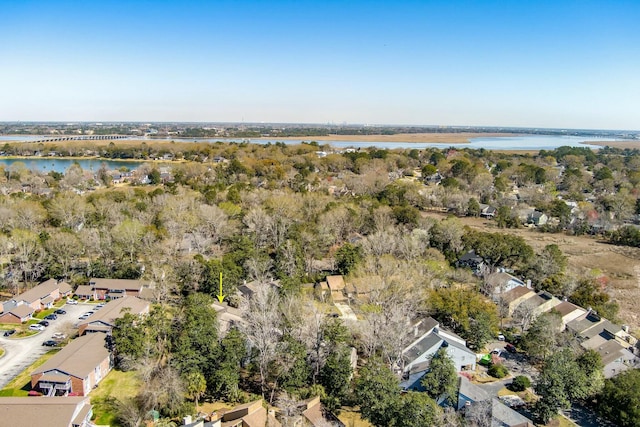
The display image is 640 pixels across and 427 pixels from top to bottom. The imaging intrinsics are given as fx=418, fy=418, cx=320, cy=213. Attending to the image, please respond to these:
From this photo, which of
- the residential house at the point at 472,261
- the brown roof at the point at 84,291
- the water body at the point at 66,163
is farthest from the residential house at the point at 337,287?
the water body at the point at 66,163

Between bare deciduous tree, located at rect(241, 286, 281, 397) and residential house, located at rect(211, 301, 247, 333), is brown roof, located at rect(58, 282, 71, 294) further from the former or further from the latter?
bare deciduous tree, located at rect(241, 286, 281, 397)

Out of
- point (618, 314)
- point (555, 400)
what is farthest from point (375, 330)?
point (618, 314)

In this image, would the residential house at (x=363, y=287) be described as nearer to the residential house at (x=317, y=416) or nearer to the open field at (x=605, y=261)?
the residential house at (x=317, y=416)

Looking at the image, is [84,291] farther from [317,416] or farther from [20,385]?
[317,416]

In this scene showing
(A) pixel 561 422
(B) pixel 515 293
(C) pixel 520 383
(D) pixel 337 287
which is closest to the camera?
(A) pixel 561 422

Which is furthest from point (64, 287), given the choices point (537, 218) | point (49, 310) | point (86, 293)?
point (537, 218)

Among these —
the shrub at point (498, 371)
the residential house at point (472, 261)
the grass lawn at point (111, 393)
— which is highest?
the residential house at point (472, 261)
